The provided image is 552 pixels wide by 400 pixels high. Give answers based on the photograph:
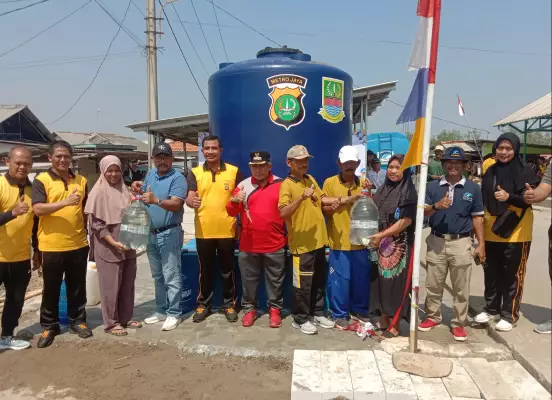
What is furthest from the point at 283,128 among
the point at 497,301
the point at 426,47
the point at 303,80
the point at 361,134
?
the point at 361,134

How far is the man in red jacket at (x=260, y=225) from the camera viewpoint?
4.12 meters

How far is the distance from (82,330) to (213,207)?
1820 mm

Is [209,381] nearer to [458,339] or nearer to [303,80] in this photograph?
[458,339]

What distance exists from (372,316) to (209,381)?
1.83 meters

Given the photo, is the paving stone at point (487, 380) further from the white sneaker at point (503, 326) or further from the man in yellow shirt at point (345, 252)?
the man in yellow shirt at point (345, 252)

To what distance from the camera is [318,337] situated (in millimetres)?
4098

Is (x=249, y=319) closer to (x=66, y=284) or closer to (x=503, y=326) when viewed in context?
(x=66, y=284)

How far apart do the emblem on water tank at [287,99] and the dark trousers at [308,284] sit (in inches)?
60.6

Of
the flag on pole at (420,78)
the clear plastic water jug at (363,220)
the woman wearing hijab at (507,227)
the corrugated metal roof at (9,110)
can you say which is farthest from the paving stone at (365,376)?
the corrugated metal roof at (9,110)

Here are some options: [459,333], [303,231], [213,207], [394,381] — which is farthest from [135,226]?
[459,333]

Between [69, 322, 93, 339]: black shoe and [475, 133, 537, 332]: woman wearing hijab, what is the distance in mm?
3899

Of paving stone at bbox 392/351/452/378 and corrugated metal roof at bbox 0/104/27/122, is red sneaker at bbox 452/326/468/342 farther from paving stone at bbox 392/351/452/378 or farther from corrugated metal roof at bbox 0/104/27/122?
corrugated metal roof at bbox 0/104/27/122

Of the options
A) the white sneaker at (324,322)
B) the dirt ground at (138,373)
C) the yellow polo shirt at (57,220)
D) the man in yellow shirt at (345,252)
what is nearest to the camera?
the dirt ground at (138,373)

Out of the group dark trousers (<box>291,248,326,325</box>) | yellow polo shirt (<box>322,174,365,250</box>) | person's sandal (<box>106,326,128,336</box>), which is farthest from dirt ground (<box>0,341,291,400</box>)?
yellow polo shirt (<box>322,174,365,250</box>)
